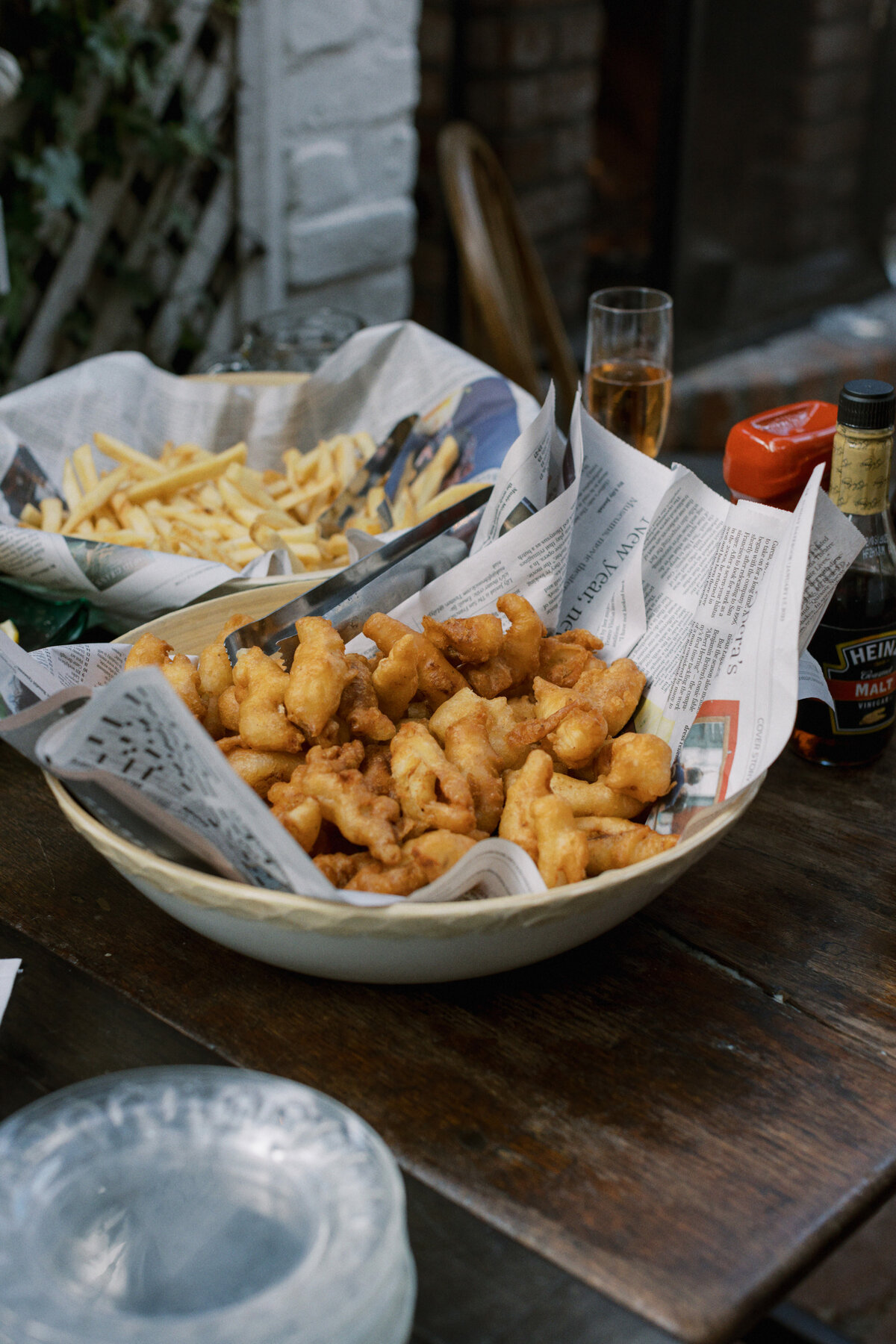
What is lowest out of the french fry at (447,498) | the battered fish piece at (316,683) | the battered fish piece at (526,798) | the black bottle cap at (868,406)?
the french fry at (447,498)

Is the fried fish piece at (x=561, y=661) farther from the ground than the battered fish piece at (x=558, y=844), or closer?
closer

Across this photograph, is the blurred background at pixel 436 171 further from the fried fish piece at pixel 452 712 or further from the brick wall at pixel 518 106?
the fried fish piece at pixel 452 712

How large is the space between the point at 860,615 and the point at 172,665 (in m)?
0.49

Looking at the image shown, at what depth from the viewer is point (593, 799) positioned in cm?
79

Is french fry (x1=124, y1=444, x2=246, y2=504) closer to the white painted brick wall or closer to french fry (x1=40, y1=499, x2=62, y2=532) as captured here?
french fry (x1=40, y1=499, x2=62, y2=532)

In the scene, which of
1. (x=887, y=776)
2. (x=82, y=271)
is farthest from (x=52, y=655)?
(x=82, y=271)

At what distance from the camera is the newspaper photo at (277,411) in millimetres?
1360

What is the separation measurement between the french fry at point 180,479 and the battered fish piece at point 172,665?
43cm

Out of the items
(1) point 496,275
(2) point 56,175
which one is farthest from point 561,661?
(2) point 56,175

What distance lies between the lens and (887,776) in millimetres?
976

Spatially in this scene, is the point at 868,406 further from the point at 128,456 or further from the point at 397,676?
the point at 128,456

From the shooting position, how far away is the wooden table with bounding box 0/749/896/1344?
602 mm

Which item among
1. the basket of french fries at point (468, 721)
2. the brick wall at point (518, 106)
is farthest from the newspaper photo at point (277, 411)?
the brick wall at point (518, 106)

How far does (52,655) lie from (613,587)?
1.36 ft
